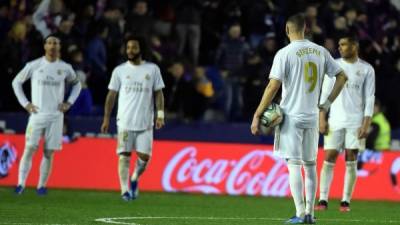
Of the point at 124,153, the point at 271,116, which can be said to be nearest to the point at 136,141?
the point at 124,153

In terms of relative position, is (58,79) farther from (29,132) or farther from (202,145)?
(202,145)

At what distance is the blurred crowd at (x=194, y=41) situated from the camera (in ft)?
68.6

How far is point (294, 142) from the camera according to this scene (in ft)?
38.1

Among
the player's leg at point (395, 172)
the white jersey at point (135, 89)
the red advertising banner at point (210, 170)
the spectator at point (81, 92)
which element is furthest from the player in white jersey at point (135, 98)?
the player's leg at point (395, 172)

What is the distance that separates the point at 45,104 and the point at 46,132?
1.44ft

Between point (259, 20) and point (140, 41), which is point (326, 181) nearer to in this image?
point (140, 41)

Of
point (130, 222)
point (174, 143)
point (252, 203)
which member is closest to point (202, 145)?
point (174, 143)

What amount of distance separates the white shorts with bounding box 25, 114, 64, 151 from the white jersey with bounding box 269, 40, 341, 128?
263 inches

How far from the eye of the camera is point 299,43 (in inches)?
459

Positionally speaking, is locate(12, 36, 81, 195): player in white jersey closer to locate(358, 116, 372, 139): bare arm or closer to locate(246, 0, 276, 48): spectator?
locate(358, 116, 372, 139): bare arm

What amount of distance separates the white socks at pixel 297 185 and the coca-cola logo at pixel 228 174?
27.9 ft

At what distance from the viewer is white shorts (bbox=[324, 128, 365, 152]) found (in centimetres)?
1546

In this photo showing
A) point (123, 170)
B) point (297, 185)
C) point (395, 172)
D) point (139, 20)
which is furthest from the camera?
point (139, 20)

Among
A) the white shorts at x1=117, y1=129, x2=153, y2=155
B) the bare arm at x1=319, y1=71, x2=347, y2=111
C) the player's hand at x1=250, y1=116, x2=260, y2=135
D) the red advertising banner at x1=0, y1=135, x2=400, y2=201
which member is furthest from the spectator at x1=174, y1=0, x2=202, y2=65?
the player's hand at x1=250, y1=116, x2=260, y2=135
